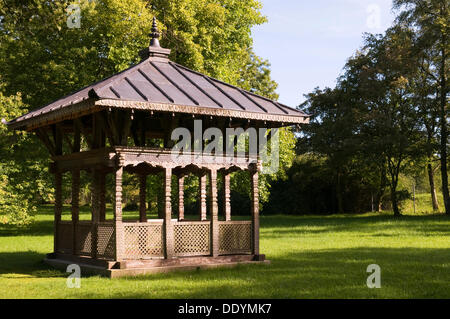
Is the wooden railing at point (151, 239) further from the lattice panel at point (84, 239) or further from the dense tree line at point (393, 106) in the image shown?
the dense tree line at point (393, 106)

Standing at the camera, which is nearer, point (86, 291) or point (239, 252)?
point (86, 291)

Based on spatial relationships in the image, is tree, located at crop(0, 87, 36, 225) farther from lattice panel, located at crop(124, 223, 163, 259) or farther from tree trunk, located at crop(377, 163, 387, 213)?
tree trunk, located at crop(377, 163, 387, 213)

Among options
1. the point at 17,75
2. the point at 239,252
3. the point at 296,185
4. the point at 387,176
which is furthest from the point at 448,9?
the point at 239,252

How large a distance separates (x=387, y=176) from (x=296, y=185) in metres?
7.90

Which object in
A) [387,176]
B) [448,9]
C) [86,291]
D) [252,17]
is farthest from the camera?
[387,176]

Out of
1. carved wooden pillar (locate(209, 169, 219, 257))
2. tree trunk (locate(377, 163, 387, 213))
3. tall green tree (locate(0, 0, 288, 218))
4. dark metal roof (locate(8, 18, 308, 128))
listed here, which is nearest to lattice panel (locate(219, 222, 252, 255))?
carved wooden pillar (locate(209, 169, 219, 257))

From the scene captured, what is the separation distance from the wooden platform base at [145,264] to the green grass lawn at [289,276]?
34 centimetres

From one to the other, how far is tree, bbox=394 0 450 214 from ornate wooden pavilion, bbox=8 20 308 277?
28052 mm

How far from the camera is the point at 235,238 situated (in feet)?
50.9

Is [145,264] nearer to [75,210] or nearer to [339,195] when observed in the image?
[75,210]

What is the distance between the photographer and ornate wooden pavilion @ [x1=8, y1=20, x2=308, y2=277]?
1367cm

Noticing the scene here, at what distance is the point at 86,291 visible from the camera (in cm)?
1147
